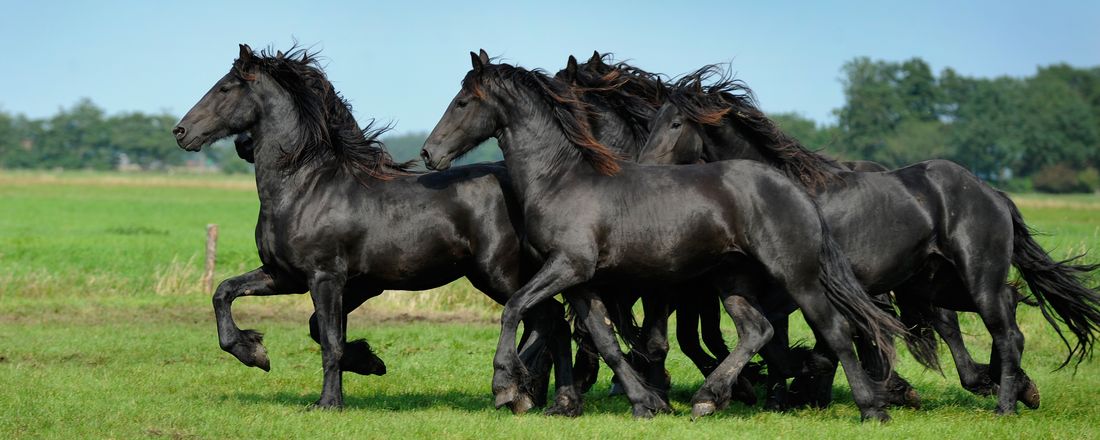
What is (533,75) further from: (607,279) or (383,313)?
(383,313)

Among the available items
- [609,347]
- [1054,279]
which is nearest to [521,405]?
[609,347]

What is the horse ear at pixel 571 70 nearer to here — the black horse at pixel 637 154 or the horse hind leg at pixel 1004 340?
the black horse at pixel 637 154

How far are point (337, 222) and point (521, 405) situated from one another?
188cm

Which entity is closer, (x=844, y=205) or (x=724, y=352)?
(x=844, y=205)

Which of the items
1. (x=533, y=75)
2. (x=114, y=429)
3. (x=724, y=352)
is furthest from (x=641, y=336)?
(x=114, y=429)

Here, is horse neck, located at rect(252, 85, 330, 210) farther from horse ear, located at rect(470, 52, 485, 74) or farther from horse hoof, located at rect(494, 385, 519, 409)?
horse hoof, located at rect(494, 385, 519, 409)

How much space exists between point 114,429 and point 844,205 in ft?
17.1

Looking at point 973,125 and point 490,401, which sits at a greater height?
point 973,125

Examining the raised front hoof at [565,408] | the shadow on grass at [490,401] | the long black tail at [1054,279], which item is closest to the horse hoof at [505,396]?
the raised front hoof at [565,408]

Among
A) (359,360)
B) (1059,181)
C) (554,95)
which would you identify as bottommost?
(359,360)

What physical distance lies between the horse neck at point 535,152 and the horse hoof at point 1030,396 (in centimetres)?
367

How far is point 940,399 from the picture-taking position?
1020 centimetres

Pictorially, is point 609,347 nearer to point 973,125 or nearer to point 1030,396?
point 1030,396

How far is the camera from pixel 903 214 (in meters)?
8.90
